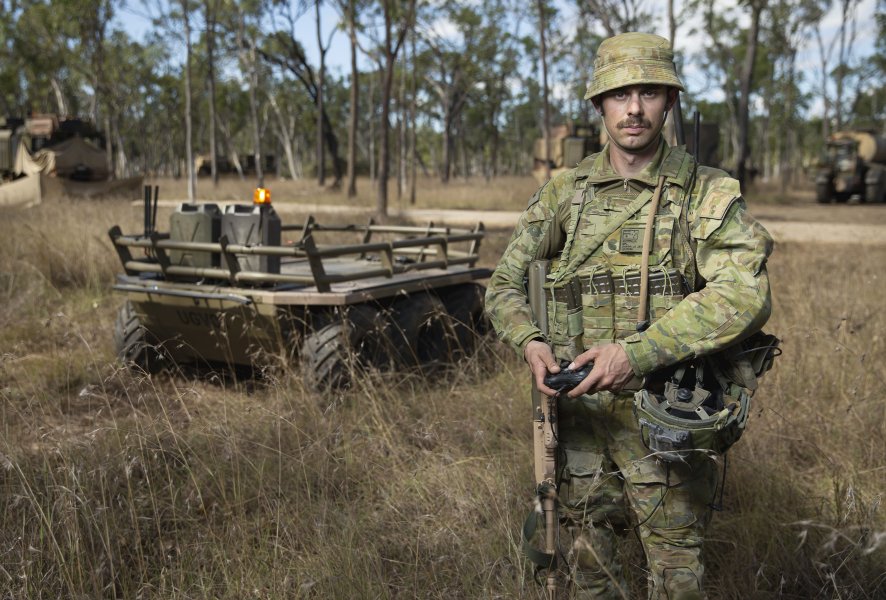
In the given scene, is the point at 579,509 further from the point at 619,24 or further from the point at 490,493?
the point at 619,24

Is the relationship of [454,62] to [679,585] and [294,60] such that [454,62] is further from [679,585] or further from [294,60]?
[679,585]

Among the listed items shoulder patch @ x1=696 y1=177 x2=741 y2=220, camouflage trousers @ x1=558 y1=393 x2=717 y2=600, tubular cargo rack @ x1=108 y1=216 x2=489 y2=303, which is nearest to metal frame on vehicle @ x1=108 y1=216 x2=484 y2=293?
tubular cargo rack @ x1=108 y1=216 x2=489 y2=303

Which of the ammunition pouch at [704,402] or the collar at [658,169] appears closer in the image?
the ammunition pouch at [704,402]

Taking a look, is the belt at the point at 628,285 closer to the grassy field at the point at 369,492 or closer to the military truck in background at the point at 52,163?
the grassy field at the point at 369,492

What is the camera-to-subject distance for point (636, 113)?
2178 millimetres

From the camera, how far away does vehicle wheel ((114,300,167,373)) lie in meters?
5.50

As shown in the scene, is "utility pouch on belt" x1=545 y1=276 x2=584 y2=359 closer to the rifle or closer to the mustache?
the rifle

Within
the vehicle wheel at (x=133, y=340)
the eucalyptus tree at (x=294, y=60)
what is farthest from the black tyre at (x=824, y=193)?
the vehicle wheel at (x=133, y=340)

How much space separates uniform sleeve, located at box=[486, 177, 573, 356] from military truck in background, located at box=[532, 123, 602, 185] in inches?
579

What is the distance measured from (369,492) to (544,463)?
1406mm

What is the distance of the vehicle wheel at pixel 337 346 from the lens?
4789mm

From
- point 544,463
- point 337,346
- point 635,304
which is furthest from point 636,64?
point 337,346

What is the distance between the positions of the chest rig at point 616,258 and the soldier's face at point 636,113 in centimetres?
10

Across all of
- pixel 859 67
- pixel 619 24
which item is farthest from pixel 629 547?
pixel 859 67
